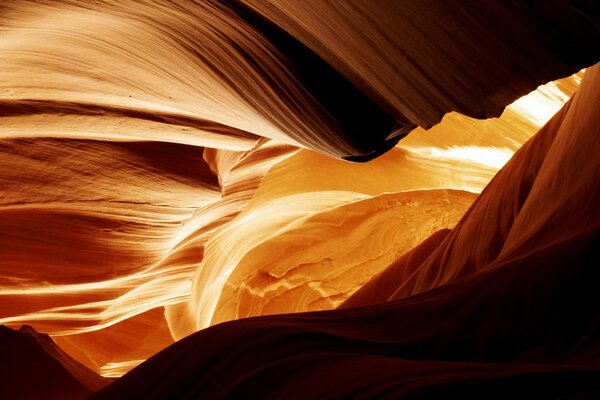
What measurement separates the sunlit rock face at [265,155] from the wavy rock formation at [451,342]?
4 cm

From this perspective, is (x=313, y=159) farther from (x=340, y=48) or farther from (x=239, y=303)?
(x=340, y=48)

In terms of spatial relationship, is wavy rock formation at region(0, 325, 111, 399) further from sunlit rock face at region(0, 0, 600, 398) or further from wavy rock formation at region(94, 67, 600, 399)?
wavy rock formation at region(94, 67, 600, 399)

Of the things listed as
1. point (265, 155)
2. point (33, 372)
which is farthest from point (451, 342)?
point (265, 155)

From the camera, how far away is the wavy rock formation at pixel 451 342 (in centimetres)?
150

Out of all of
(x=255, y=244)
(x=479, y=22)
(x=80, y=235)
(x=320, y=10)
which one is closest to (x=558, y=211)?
(x=479, y=22)

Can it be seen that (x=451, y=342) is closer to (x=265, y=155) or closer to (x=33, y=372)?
(x=33, y=372)

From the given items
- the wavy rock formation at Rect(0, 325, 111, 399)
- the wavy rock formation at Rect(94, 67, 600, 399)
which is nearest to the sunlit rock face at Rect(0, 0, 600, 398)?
the wavy rock formation at Rect(94, 67, 600, 399)

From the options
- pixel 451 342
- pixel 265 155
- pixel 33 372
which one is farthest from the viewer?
pixel 265 155

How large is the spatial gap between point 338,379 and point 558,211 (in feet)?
4.72

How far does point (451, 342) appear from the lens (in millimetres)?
2002

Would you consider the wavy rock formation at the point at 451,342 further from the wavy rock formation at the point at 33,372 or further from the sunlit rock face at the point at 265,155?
the wavy rock formation at the point at 33,372

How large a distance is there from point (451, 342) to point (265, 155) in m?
3.78

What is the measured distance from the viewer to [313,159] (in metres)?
6.16

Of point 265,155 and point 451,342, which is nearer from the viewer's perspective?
point 451,342
